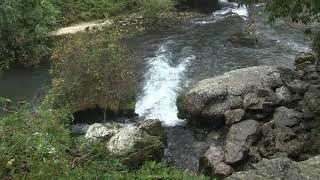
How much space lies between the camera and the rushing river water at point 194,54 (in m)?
19.3

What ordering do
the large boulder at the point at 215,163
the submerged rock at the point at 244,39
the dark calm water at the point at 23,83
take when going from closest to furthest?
1. the large boulder at the point at 215,163
2. the dark calm water at the point at 23,83
3. the submerged rock at the point at 244,39

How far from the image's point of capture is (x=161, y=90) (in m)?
19.8

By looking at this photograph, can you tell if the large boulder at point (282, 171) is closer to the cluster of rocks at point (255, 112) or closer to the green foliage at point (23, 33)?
the cluster of rocks at point (255, 112)

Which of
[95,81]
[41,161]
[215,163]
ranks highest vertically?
[41,161]

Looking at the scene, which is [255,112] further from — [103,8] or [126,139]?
[103,8]

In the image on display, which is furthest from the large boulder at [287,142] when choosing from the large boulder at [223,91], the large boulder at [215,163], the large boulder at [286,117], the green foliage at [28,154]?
the green foliage at [28,154]

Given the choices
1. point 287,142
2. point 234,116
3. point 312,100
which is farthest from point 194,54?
point 287,142

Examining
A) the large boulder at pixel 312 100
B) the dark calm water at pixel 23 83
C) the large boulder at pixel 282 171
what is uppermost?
the large boulder at pixel 282 171

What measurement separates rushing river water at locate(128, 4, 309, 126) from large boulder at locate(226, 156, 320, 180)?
401 inches

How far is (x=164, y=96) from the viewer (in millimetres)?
19328

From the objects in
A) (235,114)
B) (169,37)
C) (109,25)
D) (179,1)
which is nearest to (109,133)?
(235,114)

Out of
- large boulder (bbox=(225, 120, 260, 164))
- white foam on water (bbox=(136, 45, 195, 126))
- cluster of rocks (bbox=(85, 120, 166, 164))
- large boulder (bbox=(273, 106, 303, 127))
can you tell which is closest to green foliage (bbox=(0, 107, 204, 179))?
cluster of rocks (bbox=(85, 120, 166, 164))

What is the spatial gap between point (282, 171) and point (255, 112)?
370 inches

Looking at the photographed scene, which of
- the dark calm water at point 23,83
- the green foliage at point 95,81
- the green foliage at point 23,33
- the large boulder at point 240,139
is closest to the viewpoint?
the large boulder at point 240,139
